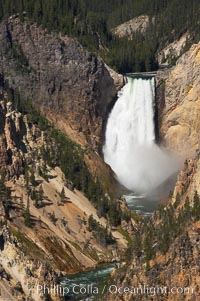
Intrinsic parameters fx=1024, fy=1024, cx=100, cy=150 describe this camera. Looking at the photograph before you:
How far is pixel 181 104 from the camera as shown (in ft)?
591

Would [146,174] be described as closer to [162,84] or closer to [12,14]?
[162,84]

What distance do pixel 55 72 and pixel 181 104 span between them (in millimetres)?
22956

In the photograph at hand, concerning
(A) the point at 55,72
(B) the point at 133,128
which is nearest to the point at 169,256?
(A) the point at 55,72

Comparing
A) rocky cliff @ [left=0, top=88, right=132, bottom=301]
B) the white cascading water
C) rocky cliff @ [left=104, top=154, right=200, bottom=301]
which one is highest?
the white cascading water

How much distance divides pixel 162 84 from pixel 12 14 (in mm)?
29516

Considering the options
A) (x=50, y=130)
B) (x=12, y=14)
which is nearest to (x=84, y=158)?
(x=50, y=130)

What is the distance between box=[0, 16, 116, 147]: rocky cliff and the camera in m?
175

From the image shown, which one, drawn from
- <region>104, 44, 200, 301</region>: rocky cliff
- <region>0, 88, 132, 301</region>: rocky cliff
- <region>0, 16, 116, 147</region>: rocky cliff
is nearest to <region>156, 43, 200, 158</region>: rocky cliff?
<region>0, 16, 116, 147</region>: rocky cliff

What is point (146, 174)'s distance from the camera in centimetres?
17388

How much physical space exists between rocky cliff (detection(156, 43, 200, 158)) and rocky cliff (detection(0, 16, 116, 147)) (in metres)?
12.8

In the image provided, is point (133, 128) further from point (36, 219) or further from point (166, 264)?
point (166, 264)

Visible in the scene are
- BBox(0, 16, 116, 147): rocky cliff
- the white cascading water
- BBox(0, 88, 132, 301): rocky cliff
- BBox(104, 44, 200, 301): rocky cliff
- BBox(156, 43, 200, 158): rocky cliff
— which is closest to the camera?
BBox(104, 44, 200, 301): rocky cliff

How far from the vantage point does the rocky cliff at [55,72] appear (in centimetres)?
17512

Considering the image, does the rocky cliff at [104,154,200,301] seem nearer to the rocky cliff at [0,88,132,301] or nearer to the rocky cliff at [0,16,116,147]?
the rocky cliff at [0,88,132,301]
